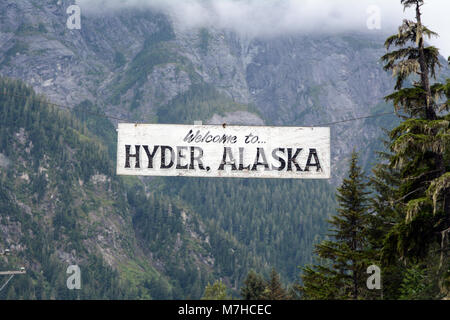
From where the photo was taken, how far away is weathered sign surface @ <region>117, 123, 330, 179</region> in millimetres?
16094

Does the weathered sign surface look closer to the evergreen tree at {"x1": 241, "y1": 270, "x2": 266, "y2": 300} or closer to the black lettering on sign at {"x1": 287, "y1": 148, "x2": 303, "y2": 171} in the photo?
the black lettering on sign at {"x1": 287, "y1": 148, "x2": 303, "y2": 171}

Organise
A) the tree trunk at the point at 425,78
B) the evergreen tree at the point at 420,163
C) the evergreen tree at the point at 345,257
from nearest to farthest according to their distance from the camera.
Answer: the evergreen tree at the point at 420,163, the tree trunk at the point at 425,78, the evergreen tree at the point at 345,257

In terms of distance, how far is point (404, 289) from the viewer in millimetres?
25531

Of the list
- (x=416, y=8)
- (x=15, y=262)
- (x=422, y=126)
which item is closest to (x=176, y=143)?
(x=422, y=126)

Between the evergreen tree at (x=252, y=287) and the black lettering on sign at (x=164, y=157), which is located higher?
the black lettering on sign at (x=164, y=157)

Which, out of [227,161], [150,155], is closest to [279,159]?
[227,161]

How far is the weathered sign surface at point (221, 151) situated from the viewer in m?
16.1

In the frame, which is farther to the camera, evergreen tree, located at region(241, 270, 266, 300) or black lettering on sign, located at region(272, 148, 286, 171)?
evergreen tree, located at region(241, 270, 266, 300)

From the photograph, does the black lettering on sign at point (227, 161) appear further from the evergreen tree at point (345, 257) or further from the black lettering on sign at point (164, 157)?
the evergreen tree at point (345, 257)

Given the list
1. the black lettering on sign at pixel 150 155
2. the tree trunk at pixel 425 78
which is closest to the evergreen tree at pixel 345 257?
the tree trunk at pixel 425 78

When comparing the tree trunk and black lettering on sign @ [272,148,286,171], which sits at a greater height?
the tree trunk

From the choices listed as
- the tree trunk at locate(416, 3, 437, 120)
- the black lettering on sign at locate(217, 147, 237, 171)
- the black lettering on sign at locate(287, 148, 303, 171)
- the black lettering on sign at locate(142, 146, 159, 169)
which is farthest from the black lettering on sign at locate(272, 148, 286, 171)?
the tree trunk at locate(416, 3, 437, 120)
